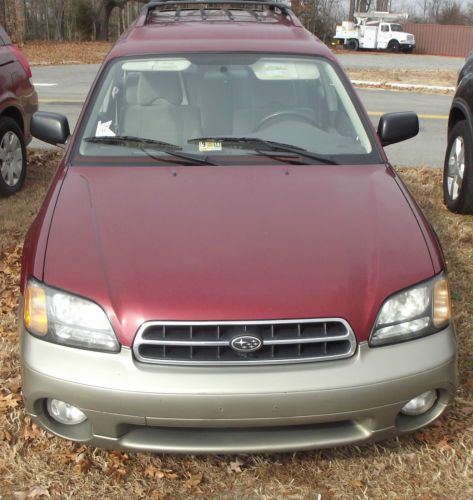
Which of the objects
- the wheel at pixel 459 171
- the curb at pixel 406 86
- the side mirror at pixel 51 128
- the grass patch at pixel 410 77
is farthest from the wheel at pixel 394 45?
the side mirror at pixel 51 128

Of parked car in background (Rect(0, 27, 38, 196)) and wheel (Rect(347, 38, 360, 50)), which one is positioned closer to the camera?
parked car in background (Rect(0, 27, 38, 196))

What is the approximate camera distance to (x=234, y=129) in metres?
3.74

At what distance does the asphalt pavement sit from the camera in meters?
9.01

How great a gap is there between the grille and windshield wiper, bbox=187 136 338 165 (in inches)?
50.7

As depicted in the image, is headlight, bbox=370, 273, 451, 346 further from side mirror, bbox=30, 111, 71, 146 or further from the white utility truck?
the white utility truck

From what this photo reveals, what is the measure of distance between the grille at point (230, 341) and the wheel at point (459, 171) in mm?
3877

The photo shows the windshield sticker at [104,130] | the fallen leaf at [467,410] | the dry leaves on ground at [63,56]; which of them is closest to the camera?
the fallen leaf at [467,410]

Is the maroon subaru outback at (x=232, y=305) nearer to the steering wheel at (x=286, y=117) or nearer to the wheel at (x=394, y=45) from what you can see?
the steering wheel at (x=286, y=117)

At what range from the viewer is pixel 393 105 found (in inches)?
536

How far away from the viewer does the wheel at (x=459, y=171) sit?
5871 mm

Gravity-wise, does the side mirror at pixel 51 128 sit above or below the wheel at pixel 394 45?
above

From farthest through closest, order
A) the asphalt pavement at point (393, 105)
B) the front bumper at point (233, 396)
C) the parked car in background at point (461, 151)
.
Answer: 1. the asphalt pavement at point (393, 105)
2. the parked car in background at point (461, 151)
3. the front bumper at point (233, 396)

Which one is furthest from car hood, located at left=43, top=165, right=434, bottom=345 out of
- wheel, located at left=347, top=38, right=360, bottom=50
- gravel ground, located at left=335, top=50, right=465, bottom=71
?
wheel, located at left=347, top=38, right=360, bottom=50

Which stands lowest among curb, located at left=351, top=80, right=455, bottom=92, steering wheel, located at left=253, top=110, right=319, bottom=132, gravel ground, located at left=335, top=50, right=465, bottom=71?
gravel ground, located at left=335, top=50, right=465, bottom=71
